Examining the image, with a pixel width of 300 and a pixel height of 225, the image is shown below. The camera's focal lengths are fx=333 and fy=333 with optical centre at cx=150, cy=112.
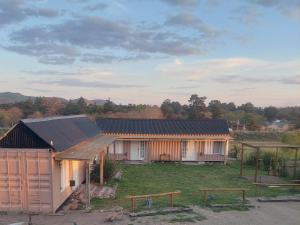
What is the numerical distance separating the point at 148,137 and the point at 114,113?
34.2 metres

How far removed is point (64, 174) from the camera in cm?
1420

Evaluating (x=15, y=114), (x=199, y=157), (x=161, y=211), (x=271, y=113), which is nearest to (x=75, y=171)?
(x=161, y=211)

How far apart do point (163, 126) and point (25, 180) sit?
1666 centimetres

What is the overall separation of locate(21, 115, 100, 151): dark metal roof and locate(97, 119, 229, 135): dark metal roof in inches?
286

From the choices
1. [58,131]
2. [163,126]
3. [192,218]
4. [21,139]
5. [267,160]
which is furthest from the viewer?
[163,126]

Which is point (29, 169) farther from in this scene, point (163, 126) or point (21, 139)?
point (163, 126)

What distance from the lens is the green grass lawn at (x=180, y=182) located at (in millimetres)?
14851

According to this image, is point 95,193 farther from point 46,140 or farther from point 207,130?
point 207,130

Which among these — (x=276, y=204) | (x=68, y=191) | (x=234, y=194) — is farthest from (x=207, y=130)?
(x=68, y=191)

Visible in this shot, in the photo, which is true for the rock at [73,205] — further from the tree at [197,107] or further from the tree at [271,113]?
the tree at [271,113]

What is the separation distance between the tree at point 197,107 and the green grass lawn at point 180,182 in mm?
34814

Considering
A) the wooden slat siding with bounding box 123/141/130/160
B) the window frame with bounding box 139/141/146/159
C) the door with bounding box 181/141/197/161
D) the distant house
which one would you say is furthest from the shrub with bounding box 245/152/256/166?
the distant house

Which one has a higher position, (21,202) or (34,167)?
(34,167)

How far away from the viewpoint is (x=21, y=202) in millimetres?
12648
